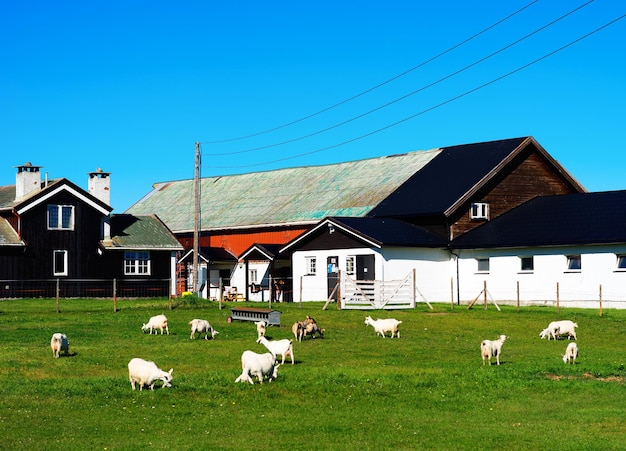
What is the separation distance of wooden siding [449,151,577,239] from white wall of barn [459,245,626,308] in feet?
7.57

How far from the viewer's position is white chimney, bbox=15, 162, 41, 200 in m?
60.3

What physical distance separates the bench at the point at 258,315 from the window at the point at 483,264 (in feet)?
66.9

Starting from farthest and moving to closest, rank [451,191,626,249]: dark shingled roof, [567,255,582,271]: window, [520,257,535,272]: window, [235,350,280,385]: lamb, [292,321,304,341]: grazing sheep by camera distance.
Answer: [520,257,535,272]: window
[567,255,582,271]: window
[451,191,626,249]: dark shingled roof
[292,321,304,341]: grazing sheep
[235,350,280,385]: lamb

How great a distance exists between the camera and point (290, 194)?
72.2m

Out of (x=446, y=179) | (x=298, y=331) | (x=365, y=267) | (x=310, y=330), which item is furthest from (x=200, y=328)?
(x=446, y=179)

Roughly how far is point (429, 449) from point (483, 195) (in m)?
43.3

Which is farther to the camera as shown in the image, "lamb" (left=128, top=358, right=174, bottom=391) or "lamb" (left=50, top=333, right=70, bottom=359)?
"lamb" (left=50, top=333, right=70, bottom=359)

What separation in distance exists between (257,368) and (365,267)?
31.7 meters

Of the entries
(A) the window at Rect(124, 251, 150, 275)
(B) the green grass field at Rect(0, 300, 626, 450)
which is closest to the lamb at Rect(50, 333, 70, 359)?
(B) the green grass field at Rect(0, 300, 626, 450)

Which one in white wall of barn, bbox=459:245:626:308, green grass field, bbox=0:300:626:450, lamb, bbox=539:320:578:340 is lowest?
green grass field, bbox=0:300:626:450

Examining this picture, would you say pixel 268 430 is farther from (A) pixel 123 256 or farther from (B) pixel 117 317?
(A) pixel 123 256

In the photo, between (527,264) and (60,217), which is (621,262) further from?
(60,217)

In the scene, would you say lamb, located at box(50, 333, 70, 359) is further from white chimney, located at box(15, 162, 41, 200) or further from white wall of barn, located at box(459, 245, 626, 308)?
white chimney, located at box(15, 162, 41, 200)

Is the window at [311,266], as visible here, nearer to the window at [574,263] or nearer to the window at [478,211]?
the window at [478,211]
